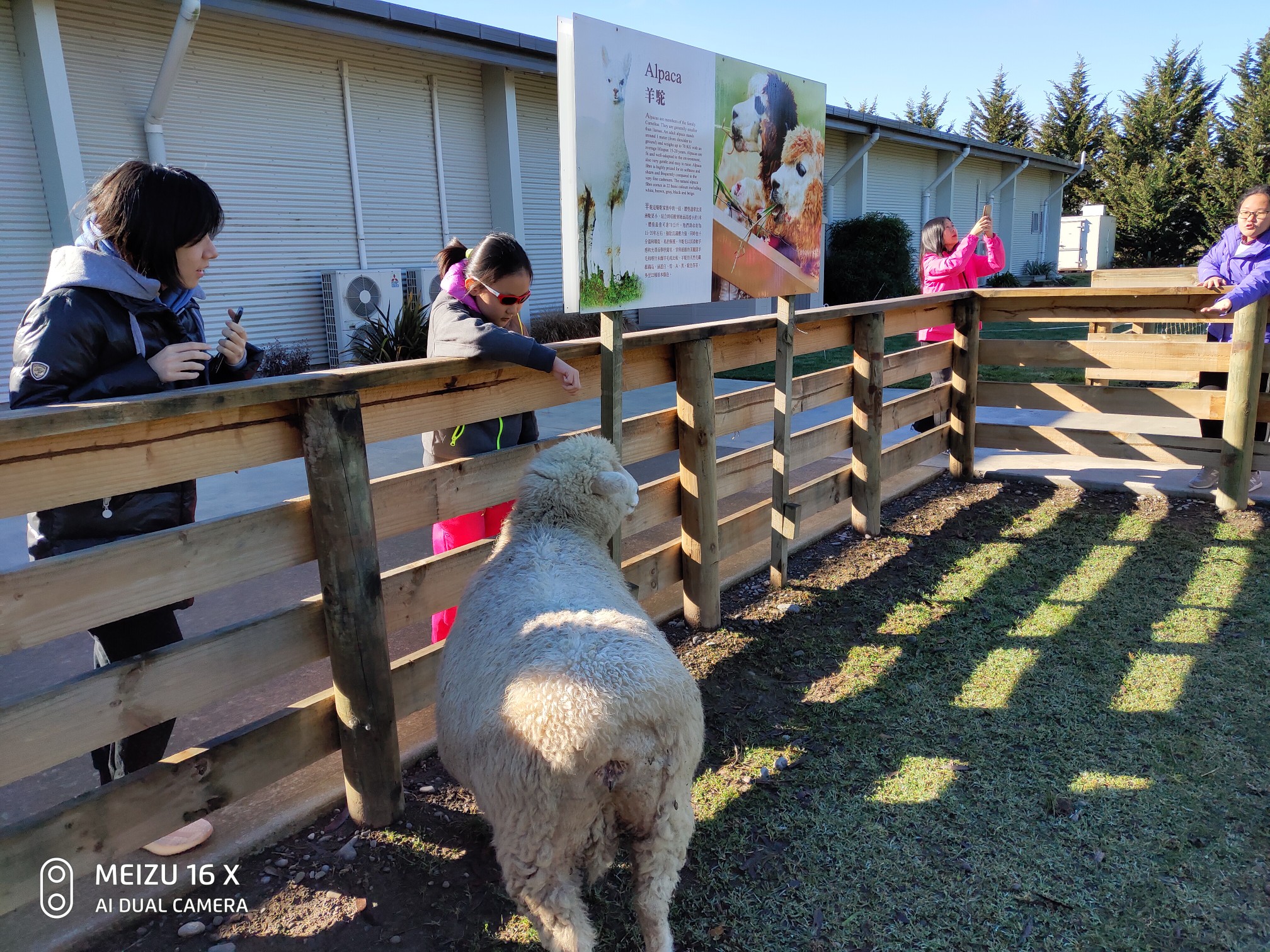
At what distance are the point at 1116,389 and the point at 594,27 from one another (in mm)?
4839

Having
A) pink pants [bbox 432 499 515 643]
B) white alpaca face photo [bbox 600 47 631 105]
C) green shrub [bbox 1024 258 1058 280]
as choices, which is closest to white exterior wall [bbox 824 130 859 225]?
green shrub [bbox 1024 258 1058 280]

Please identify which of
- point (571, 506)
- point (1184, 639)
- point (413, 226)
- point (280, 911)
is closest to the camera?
point (280, 911)

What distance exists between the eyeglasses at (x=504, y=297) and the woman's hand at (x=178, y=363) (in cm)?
105

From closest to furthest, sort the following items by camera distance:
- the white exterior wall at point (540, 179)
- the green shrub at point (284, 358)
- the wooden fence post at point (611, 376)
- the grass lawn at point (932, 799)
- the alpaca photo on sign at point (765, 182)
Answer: the grass lawn at point (932, 799)
the wooden fence post at point (611, 376)
the alpaca photo on sign at point (765, 182)
the green shrub at point (284, 358)
the white exterior wall at point (540, 179)

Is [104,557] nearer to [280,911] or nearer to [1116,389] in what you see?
[280,911]

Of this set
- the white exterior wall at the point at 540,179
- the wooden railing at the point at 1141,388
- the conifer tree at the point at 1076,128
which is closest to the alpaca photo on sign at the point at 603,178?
the wooden railing at the point at 1141,388

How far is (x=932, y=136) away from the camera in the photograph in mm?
21047

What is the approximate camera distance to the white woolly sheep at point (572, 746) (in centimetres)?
182

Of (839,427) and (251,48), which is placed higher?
(251,48)

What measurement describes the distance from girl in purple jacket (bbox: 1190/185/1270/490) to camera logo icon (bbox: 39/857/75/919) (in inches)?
248

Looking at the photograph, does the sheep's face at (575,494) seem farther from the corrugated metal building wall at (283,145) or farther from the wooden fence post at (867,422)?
the corrugated metal building wall at (283,145)

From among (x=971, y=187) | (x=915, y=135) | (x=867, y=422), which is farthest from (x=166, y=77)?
(x=971, y=187)

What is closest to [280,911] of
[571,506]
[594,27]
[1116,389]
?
[571,506]

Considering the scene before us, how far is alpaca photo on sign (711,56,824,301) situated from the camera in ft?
11.9
